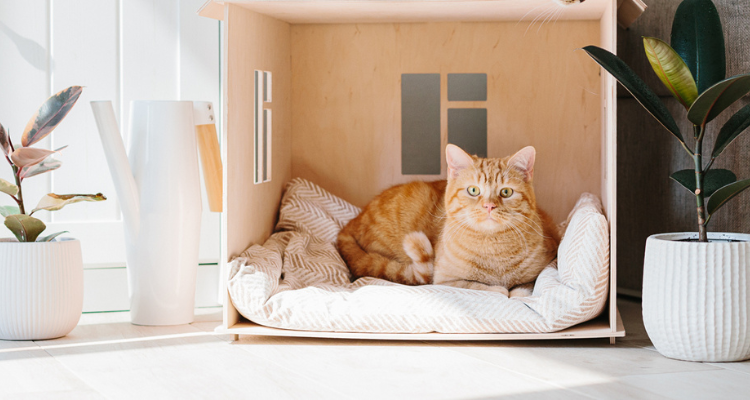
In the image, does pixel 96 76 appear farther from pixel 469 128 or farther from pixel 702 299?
pixel 702 299

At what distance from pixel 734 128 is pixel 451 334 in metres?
0.76

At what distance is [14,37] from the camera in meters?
1.96

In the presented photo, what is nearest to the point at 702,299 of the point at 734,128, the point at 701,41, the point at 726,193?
the point at 726,193

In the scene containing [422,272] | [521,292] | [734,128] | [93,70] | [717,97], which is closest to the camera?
[717,97]

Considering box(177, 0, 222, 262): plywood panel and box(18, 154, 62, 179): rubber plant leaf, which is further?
box(177, 0, 222, 262): plywood panel

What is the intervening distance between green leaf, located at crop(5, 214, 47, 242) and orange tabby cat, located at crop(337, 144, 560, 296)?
0.88 m

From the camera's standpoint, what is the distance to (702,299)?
1.35 metres

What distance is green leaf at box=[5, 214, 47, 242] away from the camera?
1.56 meters

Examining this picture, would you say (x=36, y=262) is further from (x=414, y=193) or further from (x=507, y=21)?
(x=507, y=21)

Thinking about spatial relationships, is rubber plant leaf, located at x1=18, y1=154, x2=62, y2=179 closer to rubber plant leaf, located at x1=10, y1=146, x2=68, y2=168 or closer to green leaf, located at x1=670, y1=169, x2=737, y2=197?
rubber plant leaf, located at x1=10, y1=146, x2=68, y2=168

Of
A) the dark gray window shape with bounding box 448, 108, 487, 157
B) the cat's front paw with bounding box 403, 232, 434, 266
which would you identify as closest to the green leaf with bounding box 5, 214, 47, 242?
the cat's front paw with bounding box 403, 232, 434, 266

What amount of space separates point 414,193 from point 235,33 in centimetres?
75

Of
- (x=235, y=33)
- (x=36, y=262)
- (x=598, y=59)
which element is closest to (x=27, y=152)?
(x=36, y=262)

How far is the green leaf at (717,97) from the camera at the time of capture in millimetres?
1258
